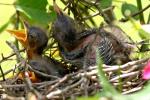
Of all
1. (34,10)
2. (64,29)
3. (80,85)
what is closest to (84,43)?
(64,29)

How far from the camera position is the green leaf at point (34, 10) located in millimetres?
1258

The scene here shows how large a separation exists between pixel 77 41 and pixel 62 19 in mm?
92

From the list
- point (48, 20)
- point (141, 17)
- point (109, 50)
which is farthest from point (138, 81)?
point (141, 17)

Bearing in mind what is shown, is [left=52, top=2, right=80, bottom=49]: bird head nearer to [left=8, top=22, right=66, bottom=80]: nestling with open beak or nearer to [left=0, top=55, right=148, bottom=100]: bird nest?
[left=8, top=22, right=66, bottom=80]: nestling with open beak

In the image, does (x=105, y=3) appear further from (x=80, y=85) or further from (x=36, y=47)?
(x=80, y=85)

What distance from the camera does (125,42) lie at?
1.51 m

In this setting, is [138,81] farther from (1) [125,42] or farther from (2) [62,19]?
(2) [62,19]

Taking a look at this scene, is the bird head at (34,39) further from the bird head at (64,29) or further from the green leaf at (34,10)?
the green leaf at (34,10)

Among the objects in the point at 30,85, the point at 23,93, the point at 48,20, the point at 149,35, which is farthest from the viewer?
the point at 48,20

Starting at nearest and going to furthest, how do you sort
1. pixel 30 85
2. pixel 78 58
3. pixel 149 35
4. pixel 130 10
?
pixel 149 35, pixel 30 85, pixel 78 58, pixel 130 10

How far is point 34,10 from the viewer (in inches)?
50.8

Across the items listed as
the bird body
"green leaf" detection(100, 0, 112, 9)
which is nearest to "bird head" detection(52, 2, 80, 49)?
the bird body

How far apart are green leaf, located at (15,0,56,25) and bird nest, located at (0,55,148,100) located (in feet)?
0.65

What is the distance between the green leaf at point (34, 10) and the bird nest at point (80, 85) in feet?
0.65
